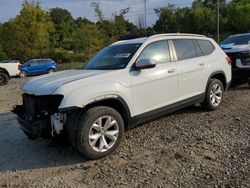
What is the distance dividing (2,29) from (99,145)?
42872 millimetres

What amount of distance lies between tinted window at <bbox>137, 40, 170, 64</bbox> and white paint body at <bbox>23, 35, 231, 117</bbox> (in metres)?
0.08

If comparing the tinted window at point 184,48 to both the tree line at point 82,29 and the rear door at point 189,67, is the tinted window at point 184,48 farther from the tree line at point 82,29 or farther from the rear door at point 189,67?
the tree line at point 82,29

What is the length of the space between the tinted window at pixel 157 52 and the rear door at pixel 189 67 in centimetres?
28

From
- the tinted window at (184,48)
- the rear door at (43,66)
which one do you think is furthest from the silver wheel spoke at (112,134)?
the rear door at (43,66)

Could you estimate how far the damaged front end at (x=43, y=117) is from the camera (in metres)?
5.05

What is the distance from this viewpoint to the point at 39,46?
138 ft

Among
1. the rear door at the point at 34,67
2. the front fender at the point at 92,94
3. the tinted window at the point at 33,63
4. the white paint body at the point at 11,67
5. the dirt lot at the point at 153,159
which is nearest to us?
the dirt lot at the point at 153,159

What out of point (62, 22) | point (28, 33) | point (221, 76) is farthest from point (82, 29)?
point (221, 76)

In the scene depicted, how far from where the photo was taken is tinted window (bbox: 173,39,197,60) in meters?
6.82

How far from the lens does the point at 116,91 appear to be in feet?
17.9

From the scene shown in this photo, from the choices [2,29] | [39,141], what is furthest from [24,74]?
[39,141]

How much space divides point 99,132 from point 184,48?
2725 millimetres

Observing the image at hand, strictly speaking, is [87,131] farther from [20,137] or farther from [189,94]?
[189,94]

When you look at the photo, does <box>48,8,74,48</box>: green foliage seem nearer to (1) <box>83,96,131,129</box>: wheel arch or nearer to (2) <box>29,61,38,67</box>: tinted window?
(2) <box>29,61,38,67</box>: tinted window
